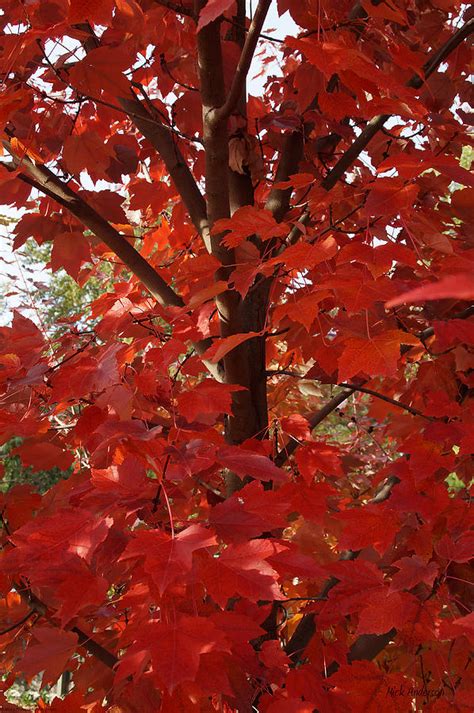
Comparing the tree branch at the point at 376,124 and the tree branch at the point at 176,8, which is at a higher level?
the tree branch at the point at 176,8

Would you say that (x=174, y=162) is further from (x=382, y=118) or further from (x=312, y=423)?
(x=312, y=423)

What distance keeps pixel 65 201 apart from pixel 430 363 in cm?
90

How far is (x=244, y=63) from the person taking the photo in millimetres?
1142

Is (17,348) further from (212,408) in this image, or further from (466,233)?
(466,233)

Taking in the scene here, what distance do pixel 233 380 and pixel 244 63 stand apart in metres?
0.64

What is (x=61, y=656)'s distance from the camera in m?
1.04

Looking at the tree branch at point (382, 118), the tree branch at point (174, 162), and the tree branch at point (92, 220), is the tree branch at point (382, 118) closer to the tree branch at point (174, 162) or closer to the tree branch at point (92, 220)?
the tree branch at point (174, 162)

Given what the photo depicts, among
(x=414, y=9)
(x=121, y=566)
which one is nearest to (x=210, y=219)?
(x=121, y=566)

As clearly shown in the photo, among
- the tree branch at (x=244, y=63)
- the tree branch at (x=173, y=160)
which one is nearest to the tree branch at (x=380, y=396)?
the tree branch at (x=173, y=160)

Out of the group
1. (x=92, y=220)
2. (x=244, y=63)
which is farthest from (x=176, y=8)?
(x=92, y=220)

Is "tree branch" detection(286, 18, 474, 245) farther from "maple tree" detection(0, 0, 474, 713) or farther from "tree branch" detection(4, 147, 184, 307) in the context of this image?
"tree branch" detection(4, 147, 184, 307)

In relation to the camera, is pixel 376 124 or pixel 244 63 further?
pixel 376 124

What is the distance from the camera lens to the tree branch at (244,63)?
1.02m

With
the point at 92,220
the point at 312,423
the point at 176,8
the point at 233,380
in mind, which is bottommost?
the point at 312,423
